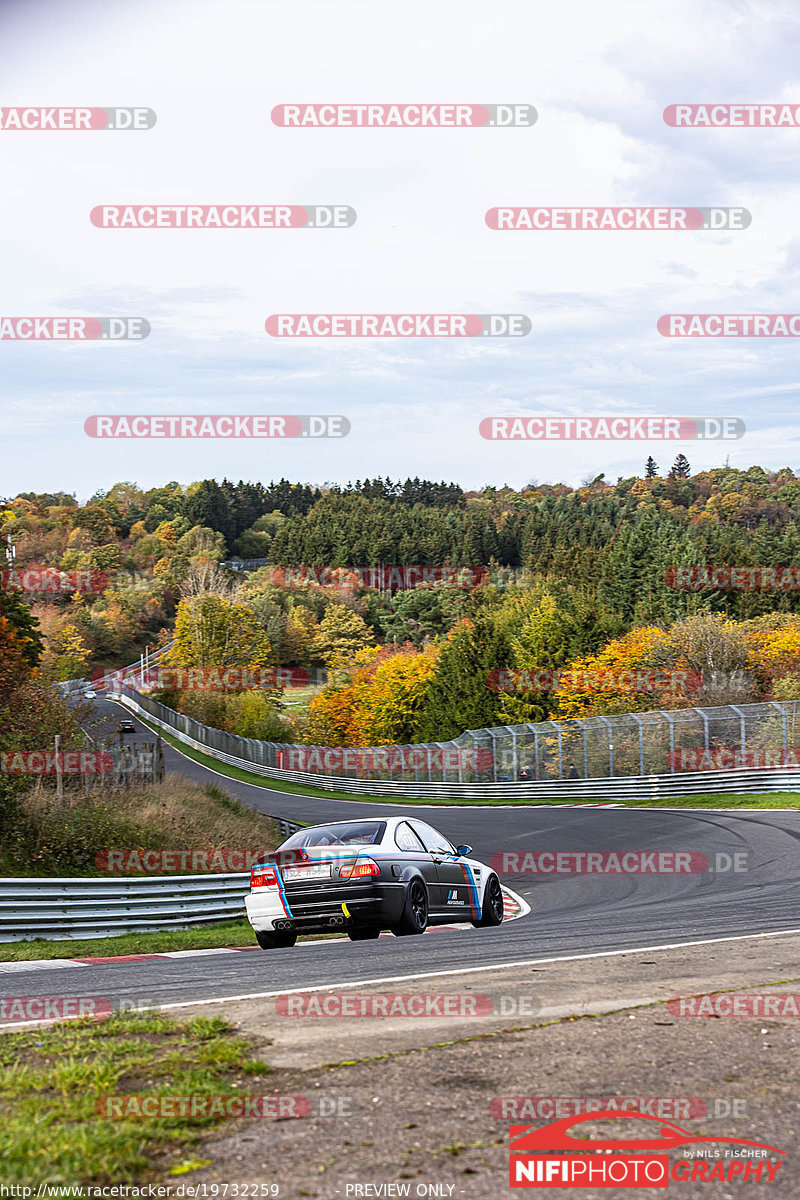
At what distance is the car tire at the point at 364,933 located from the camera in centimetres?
1091

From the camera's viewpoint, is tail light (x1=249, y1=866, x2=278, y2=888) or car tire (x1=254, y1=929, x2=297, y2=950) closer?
tail light (x1=249, y1=866, x2=278, y2=888)

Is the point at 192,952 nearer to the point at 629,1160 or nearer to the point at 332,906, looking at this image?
the point at 332,906

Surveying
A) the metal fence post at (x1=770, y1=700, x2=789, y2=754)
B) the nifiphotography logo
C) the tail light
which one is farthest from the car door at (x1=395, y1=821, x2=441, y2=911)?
the metal fence post at (x1=770, y1=700, x2=789, y2=754)

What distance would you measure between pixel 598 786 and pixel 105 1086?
3314 cm

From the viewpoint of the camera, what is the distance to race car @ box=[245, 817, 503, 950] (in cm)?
1071

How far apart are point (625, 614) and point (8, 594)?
50927 millimetres

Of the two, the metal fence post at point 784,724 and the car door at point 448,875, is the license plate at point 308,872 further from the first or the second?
the metal fence post at point 784,724

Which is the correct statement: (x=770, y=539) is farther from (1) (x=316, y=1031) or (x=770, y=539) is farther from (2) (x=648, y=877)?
(1) (x=316, y=1031)

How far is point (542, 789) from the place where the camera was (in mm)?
39125

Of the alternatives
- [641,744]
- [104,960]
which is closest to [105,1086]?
[104,960]

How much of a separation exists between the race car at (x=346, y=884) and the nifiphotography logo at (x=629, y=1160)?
6652mm

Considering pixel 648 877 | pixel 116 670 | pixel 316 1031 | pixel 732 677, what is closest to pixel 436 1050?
pixel 316 1031

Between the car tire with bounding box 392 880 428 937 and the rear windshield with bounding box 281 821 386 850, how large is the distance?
65cm

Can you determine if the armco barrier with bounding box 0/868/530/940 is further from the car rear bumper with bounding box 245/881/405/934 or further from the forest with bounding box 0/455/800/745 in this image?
the forest with bounding box 0/455/800/745
